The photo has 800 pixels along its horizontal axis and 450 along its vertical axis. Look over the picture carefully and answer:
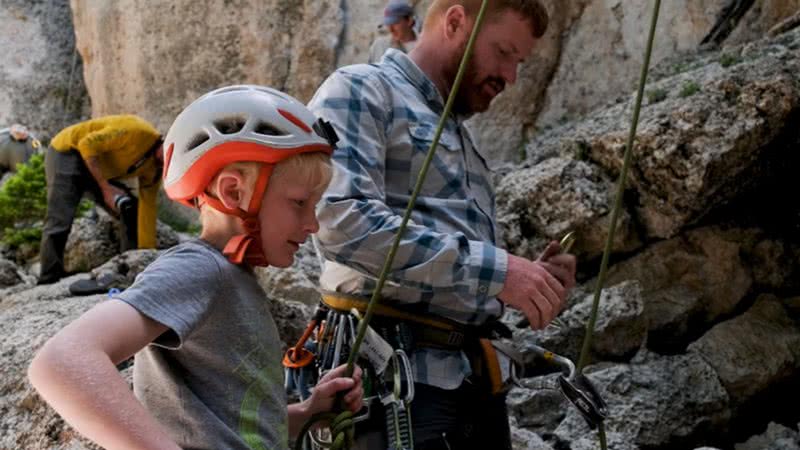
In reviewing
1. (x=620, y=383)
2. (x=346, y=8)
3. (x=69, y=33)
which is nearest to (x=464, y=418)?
(x=620, y=383)

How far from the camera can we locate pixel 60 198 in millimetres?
7516

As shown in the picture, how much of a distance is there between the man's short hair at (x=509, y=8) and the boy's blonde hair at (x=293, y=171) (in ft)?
3.26

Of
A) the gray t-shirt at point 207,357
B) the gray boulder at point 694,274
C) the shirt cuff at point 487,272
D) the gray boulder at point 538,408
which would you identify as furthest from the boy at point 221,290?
the gray boulder at point 694,274

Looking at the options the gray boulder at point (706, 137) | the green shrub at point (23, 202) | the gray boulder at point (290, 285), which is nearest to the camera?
the gray boulder at point (706, 137)

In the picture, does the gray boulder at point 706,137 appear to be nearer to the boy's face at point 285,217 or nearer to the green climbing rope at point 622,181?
the green climbing rope at point 622,181

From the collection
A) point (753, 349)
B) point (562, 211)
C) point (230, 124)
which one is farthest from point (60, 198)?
point (230, 124)

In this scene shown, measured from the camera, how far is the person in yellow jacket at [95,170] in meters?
7.43

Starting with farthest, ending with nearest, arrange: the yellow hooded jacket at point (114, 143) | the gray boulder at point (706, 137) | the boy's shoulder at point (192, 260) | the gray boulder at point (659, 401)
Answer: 1. the yellow hooded jacket at point (114, 143)
2. the gray boulder at point (706, 137)
3. the gray boulder at point (659, 401)
4. the boy's shoulder at point (192, 260)

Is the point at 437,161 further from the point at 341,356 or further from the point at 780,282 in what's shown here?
the point at 780,282

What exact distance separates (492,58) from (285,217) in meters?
1.15

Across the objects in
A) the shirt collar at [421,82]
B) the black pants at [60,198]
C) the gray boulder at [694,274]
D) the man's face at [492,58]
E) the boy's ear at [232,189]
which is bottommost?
the black pants at [60,198]

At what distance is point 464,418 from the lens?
248cm

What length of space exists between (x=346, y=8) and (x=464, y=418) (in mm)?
8972

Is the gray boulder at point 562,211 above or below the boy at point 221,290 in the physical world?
below
